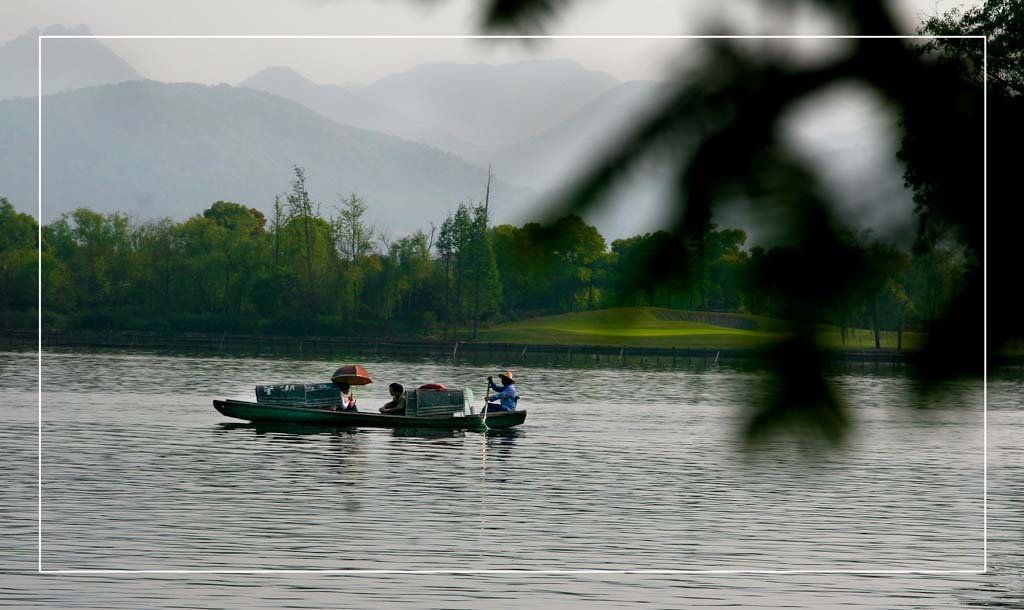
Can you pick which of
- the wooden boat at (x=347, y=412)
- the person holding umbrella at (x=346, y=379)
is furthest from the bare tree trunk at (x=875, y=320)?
the person holding umbrella at (x=346, y=379)

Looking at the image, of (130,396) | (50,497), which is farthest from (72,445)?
(130,396)

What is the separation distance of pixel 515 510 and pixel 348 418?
9.77 meters

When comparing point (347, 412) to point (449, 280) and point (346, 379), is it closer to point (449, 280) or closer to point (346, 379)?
point (346, 379)

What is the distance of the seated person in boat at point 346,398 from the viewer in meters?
31.5

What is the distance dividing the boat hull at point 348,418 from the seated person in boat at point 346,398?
56 cm

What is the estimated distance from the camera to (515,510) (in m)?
21.5

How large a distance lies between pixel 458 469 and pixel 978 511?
10317 millimetres

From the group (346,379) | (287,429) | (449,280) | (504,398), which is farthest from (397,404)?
(449,280)

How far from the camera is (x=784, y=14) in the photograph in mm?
1294

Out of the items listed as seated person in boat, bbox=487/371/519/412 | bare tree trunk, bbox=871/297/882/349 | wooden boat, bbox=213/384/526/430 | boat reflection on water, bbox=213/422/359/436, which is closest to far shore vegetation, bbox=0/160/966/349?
bare tree trunk, bbox=871/297/882/349

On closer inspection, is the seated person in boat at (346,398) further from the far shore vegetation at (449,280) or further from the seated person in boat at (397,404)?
the far shore vegetation at (449,280)

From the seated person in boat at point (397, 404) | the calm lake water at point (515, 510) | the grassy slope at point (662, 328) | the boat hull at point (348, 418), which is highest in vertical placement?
the grassy slope at point (662, 328)

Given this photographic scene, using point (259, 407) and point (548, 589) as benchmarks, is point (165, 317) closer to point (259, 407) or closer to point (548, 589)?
point (548, 589)

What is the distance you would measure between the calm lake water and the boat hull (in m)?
0.48
